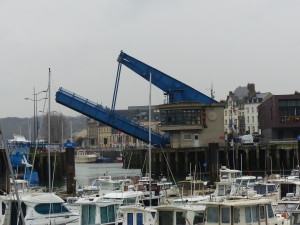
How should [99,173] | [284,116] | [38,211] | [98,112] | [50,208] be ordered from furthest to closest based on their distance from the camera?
[284,116]
[99,173]
[98,112]
[50,208]
[38,211]

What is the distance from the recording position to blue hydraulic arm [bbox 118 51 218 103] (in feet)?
193

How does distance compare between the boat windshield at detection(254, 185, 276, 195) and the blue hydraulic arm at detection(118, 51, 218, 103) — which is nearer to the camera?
the boat windshield at detection(254, 185, 276, 195)

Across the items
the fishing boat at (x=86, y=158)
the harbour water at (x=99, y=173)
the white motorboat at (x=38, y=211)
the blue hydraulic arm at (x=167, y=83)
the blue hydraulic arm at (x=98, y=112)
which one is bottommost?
the white motorboat at (x=38, y=211)

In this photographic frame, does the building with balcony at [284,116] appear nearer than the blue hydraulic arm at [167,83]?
No

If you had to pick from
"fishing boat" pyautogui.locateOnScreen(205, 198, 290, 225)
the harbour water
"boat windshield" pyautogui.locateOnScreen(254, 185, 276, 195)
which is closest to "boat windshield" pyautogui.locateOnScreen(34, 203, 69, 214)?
"fishing boat" pyautogui.locateOnScreen(205, 198, 290, 225)

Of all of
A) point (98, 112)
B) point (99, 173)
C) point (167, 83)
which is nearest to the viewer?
point (98, 112)

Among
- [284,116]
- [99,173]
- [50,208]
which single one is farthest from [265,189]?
[284,116]

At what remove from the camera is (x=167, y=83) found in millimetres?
60250

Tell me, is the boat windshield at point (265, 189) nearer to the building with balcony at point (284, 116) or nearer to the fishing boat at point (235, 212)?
the fishing boat at point (235, 212)

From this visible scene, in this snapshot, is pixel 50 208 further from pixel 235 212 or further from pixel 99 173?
pixel 99 173

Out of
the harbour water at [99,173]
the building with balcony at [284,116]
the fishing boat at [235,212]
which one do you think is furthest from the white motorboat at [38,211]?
the building with balcony at [284,116]

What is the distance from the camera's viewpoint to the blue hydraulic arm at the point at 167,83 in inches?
2315

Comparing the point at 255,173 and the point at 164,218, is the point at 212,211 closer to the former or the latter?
the point at 164,218

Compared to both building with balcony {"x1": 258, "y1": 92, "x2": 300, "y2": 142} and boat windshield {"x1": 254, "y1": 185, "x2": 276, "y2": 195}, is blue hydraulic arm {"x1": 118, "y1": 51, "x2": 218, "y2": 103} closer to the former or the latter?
building with balcony {"x1": 258, "y1": 92, "x2": 300, "y2": 142}
